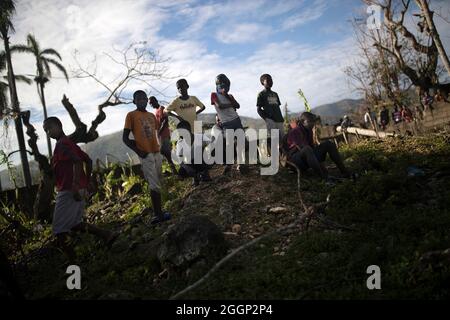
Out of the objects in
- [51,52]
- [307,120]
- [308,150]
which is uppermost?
[51,52]

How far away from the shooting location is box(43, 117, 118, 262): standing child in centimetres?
494

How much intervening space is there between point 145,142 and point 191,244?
2120mm

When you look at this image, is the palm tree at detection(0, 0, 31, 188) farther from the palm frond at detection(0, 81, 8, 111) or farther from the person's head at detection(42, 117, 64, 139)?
the person's head at detection(42, 117, 64, 139)

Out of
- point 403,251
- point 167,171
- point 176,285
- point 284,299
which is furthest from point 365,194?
point 167,171

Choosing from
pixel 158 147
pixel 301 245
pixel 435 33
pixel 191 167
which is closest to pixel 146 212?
pixel 191 167

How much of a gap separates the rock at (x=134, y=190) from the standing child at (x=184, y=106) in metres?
2.70

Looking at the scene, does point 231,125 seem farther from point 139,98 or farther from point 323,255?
point 323,255

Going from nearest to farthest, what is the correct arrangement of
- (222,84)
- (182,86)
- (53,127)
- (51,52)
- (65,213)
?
1. (65,213)
2. (53,127)
3. (222,84)
4. (182,86)
5. (51,52)

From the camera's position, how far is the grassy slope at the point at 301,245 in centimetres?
338

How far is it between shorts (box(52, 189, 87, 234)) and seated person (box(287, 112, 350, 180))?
4.03 metres

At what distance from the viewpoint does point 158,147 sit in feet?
19.5

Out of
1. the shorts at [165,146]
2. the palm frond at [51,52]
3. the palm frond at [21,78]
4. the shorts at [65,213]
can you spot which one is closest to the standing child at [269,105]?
the shorts at [165,146]

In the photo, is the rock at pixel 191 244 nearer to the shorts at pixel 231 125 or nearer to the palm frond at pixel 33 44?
the shorts at pixel 231 125
